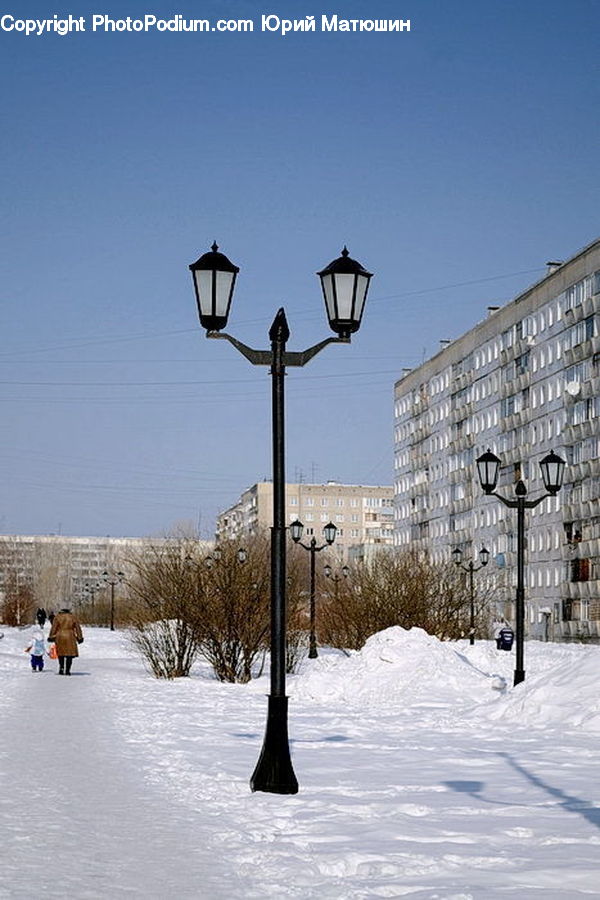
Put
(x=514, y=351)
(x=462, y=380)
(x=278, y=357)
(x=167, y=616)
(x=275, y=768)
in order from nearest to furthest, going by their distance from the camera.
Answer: (x=275, y=768)
(x=278, y=357)
(x=167, y=616)
(x=514, y=351)
(x=462, y=380)

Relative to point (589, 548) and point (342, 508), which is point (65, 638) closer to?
point (589, 548)

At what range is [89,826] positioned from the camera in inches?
351

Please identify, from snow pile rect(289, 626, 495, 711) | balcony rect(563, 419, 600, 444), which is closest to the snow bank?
snow pile rect(289, 626, 495, 711)

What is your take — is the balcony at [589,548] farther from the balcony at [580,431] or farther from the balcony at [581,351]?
the balcony at [581,351]

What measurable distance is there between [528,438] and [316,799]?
70.8 meters

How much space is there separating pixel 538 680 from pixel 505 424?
216 ft

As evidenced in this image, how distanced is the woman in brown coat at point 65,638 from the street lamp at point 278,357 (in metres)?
21.1

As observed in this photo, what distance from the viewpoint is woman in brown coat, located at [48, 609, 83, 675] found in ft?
105

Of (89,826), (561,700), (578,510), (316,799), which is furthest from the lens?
(578,510)

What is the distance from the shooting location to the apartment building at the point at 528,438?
69688mm

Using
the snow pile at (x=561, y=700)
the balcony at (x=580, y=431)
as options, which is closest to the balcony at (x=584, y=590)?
the balcony at (x=580, y=431)

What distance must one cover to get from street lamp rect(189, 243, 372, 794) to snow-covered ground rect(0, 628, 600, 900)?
1.21 ft

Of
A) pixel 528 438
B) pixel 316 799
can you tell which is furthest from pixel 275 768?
pixel 528 438

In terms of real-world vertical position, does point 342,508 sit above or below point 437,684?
above
